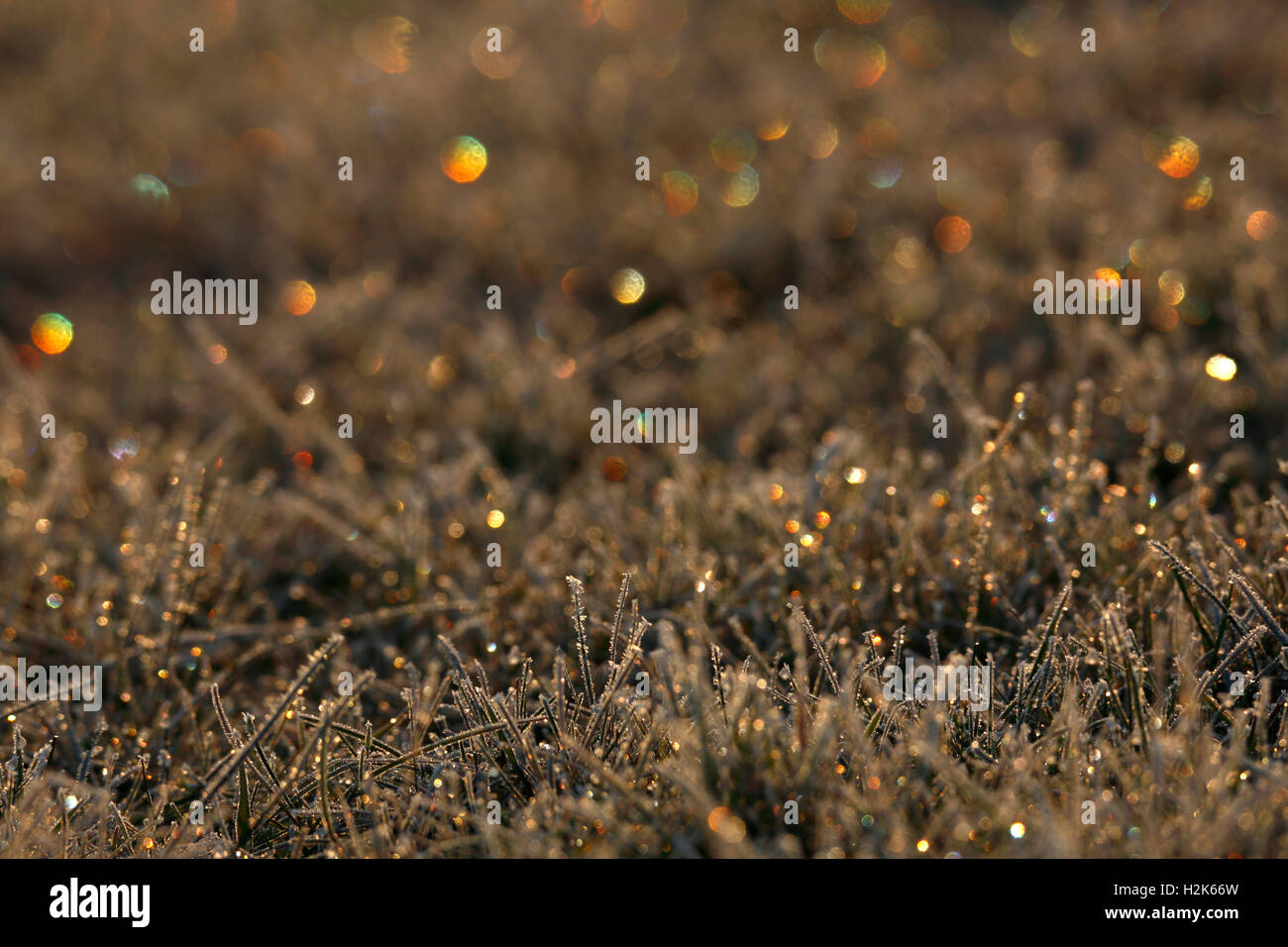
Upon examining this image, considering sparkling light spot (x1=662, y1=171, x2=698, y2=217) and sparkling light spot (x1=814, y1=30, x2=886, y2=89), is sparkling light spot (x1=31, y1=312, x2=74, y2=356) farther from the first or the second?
sparkling light spot (x1=814, y1=30, x2=886, y2=89)

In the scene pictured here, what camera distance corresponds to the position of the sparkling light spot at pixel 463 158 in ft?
15.1

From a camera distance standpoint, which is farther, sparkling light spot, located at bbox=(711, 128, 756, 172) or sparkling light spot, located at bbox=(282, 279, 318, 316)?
sparkling light spot, located at bbox=(711, 128, 756, 172)

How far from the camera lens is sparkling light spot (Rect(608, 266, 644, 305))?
12.5ft

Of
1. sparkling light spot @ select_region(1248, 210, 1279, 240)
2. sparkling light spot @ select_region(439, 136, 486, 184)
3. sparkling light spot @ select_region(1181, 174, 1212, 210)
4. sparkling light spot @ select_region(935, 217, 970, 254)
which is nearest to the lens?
sparkling light spot @ select_region(1248, 210, 1279, 240)

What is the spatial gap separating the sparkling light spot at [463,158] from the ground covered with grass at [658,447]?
0.08 ft

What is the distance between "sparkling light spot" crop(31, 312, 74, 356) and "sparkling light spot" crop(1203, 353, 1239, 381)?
3.94 metres

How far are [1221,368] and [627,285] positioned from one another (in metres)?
2.08

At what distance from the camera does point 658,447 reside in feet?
10.0

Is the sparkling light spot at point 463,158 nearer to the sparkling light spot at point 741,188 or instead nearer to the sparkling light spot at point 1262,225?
the sparkling light spot at point 741,188

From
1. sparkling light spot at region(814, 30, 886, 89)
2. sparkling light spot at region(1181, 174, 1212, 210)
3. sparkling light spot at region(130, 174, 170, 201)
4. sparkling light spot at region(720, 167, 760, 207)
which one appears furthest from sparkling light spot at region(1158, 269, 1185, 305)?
sparkling light spot at region(130, 174, 170, 201)

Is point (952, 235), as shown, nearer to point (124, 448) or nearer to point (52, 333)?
point (124, 448)

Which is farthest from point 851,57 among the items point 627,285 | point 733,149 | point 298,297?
point 298,297

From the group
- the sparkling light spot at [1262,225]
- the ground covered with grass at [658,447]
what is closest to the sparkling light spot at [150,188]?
the ground covered with grass at [658,447]

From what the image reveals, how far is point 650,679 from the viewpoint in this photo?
1947 mm
